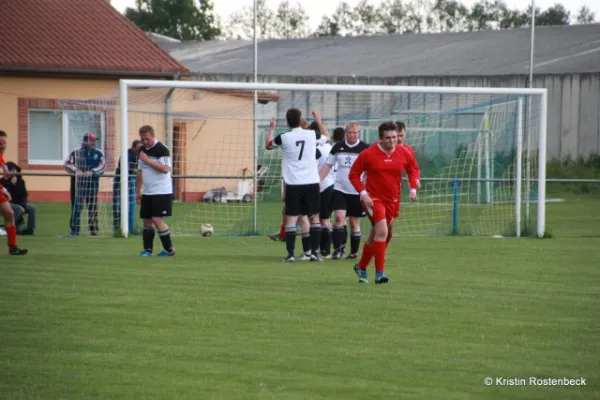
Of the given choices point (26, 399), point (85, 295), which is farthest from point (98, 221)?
point (26, 399)

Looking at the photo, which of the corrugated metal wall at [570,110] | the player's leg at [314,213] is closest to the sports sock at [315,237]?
the player's leg at [314,213]

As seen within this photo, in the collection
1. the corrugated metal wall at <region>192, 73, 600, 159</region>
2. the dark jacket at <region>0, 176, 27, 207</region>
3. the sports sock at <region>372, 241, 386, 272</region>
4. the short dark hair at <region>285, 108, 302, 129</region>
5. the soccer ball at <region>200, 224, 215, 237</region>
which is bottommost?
the soccer ball at <region>200, 224, 215, 237</region>

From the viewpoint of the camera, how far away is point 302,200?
14.6m

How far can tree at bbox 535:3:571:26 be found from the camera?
7912cm

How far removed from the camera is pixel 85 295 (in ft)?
35.5

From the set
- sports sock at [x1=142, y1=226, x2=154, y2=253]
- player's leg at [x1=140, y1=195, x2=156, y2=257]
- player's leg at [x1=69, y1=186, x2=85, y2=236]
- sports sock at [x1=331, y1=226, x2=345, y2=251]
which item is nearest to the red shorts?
sports sock at [x1=331, y1=226, x2=345, y2=251]

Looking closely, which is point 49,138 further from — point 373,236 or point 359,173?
point 373,236

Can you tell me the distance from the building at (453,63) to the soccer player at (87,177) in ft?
49.8

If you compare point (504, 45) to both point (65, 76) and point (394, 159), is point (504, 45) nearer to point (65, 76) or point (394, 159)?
Answer: point (65, 76)

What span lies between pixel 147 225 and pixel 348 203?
114 inches

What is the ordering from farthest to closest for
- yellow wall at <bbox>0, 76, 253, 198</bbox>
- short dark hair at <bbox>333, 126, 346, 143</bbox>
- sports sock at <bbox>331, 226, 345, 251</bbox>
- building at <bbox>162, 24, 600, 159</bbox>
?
building at <bbox>162, 24, 600, 159</bbox> < yellow wall at <bbox>0, 76, 253, 198</bbox> < short dark hair at <bbox>333, 126, 346, 143</bbox> < sports sock at <bbox>331, 226, 345, 251</bbox>

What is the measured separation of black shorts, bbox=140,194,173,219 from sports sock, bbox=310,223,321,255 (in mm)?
2035

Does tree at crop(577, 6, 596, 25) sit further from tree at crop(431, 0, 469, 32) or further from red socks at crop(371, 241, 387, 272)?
red socks at crop(371, 241, 387, 272)

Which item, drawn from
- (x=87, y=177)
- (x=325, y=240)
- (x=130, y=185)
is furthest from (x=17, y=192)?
(x=325, y=240)
